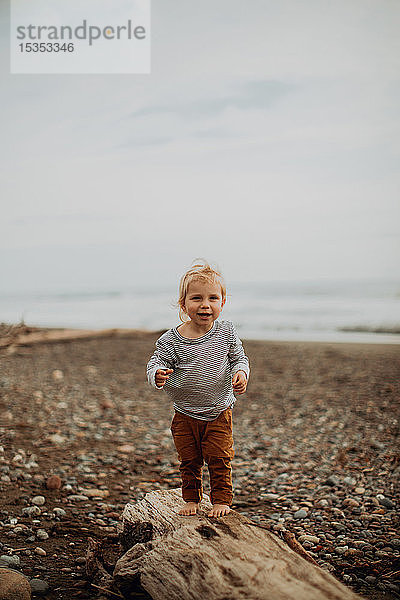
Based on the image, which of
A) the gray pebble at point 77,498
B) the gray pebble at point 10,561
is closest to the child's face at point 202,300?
the gray pebble at point 10,561

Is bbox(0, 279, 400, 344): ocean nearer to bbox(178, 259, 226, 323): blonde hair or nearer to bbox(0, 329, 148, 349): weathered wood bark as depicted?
bbox(0, 329, 148, 349): weathered wood bark

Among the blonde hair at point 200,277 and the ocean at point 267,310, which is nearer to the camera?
the blonde hair at point 200,277

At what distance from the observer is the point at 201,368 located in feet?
8.98

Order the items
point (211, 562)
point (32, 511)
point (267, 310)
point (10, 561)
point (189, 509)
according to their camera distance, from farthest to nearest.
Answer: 1. point (267, 310)
2. point (32, 511)
3. point (10, 561)
4. point (189, 509)
5. point (211, 562)

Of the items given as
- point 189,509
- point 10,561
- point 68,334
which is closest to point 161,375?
point 189,509

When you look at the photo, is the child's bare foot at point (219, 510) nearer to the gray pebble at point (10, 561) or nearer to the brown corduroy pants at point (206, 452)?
the brown corduroy pants at point (206, 452)

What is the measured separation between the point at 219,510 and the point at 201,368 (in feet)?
1.98

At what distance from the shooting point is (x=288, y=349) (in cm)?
926

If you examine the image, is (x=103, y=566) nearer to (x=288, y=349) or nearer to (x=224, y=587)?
(x=224, y=587)

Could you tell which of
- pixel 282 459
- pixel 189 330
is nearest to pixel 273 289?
pixel 282 459

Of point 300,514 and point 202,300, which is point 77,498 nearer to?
point 300,514

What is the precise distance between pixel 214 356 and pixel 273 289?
1276 cm

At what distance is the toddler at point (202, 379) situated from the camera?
273cm

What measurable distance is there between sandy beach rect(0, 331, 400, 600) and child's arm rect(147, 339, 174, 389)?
0.94 meters
